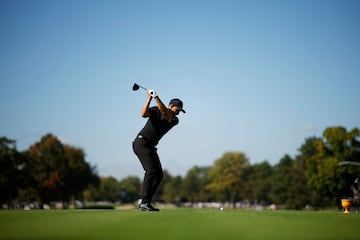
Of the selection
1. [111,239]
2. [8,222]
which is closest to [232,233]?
[111,239]

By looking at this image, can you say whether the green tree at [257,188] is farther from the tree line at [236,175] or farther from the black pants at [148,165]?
the black pants at [148,165]

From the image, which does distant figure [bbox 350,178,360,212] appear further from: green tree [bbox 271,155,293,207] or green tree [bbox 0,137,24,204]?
green tree [bbox 271,155,293,207]

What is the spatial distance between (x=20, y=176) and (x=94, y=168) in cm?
4231

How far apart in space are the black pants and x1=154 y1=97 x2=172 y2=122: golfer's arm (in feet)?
3.54

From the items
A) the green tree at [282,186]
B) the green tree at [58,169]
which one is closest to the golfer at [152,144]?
the green tree at [58,169]

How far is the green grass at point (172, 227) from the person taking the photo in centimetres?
886

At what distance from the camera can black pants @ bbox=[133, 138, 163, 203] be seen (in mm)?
14922

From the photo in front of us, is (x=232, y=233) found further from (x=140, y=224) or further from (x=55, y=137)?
(x=55, y=137)

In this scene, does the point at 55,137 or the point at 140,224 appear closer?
the point at 140,224

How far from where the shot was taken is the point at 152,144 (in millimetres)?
15102

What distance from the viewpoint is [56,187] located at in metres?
111

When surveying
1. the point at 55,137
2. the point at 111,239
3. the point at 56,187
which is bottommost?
the point at 111,239

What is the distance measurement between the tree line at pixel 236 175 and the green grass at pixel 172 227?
265ft

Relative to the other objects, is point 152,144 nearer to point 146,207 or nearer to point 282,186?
point 146,207
